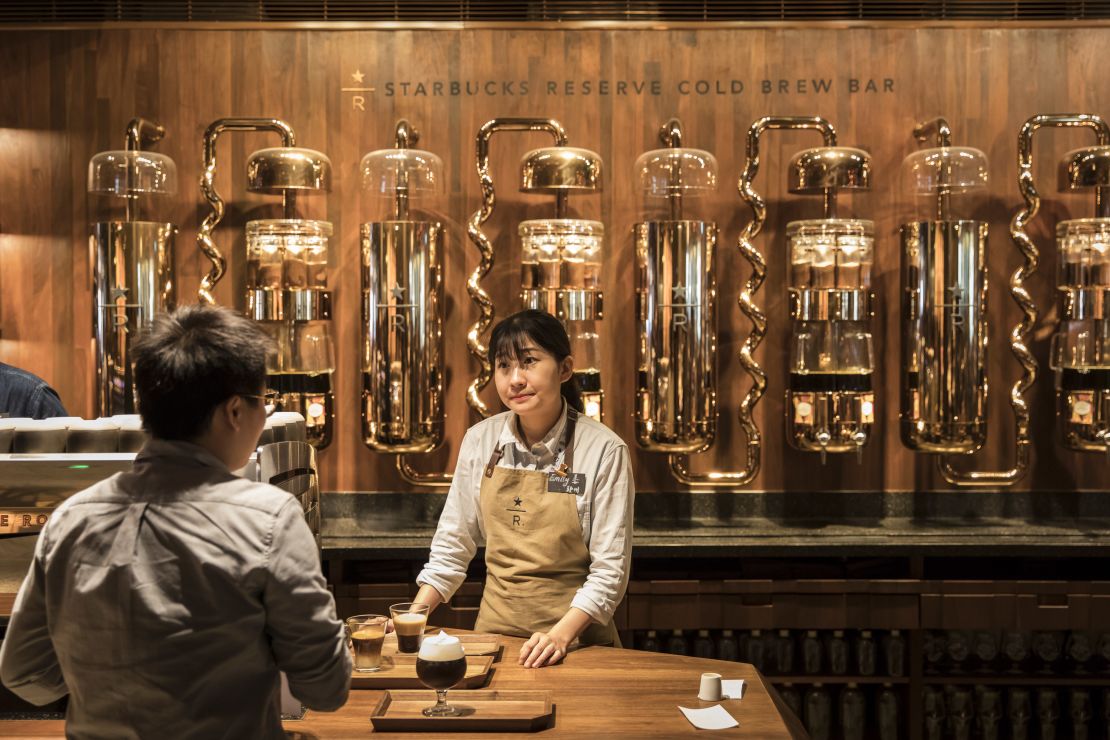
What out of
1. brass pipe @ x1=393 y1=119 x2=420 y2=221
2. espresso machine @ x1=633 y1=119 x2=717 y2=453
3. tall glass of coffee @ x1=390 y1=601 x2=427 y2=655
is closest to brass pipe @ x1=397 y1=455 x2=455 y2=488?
espresso machine @ x1=633 y1=119 x2=717 y2=453

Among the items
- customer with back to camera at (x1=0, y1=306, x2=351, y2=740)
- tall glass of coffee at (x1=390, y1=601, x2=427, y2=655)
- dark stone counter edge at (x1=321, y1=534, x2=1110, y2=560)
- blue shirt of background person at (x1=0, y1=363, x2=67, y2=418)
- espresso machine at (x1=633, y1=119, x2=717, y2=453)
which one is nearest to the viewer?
customer with back to camera at (x1=0, y1=306, x2=351, y2=740)

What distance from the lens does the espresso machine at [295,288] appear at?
397 centimetres

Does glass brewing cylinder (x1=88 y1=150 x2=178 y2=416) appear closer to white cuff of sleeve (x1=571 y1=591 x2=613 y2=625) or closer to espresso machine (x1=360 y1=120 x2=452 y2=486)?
espresso machine (x1=360 y1=120 x2=452 y2=486)

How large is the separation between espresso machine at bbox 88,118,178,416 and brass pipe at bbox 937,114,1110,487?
10.0ft

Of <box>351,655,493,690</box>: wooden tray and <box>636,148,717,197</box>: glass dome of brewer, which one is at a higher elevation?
<box>636,148,717,197</box>: glass dome of brewer

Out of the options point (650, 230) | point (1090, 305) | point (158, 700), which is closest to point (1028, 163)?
point (1090, 305)

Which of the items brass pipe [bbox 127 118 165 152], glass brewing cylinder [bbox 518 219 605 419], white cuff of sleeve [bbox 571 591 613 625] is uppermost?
brass pipe [bbox 127 118 165 152]

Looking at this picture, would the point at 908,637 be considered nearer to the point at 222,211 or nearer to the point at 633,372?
the point at 633,372

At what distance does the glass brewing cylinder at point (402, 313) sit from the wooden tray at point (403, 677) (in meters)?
1.81

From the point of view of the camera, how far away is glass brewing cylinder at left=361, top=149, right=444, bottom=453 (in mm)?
4000

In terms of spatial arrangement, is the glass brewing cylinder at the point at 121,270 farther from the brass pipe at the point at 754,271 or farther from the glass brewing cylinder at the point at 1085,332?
the glass brewing cylinder at the point at 1085,332

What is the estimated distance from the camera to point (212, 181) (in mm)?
4188

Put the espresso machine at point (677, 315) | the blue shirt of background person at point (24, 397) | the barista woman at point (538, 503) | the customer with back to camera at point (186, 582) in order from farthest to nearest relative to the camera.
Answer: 1. the espresso machine at point (677, 315)
2. the blue shirt of background person at point (24, 397)
3. the barista woman at point (538, 503)
4. the customer with back to camera at point (186, 582)

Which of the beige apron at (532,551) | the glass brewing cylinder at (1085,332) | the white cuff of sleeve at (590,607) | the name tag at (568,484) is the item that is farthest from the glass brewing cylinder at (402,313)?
the glass brewing cylinder at (1085,332)
